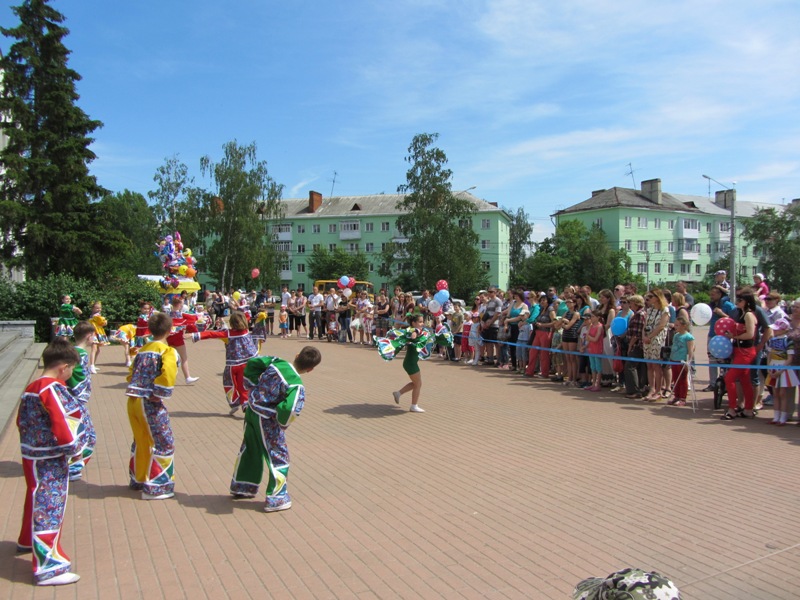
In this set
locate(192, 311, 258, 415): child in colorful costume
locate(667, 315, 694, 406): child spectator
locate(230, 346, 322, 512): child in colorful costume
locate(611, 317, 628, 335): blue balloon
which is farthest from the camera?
locate(611, 317, 628, 335): blue balloon

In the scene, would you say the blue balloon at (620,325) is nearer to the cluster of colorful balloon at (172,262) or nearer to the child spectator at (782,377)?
the child spectator at (782,377)

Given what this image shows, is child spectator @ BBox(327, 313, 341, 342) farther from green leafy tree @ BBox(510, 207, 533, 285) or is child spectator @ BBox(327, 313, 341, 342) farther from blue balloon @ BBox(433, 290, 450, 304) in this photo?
green leafy tree @ BBox(510, 207, 533, 285)

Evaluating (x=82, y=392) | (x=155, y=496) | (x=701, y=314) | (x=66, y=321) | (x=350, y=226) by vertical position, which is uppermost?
(x=350, y=226)

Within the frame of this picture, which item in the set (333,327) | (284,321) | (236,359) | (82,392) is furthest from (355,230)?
(82,392)

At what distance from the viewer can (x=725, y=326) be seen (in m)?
9.71

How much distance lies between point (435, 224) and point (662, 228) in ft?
151

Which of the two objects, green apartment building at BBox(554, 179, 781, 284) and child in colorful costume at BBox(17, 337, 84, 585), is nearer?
child in colorful costume at BBox(17, 337, 84, 585)

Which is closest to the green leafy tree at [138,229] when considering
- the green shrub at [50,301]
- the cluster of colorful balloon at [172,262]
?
A: the green shrub at [50,301]

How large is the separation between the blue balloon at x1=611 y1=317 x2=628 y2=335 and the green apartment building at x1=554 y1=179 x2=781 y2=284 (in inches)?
2537

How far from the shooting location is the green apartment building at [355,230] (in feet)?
240

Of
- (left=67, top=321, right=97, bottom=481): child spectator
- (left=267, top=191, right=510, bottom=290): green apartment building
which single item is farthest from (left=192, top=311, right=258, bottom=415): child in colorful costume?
(left=267, top=191, right=510, bottom=290): green apartment building

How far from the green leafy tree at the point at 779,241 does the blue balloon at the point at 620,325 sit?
224 feet

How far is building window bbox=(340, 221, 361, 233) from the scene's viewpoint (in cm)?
7581

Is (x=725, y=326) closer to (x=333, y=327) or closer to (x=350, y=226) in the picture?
(x=333, y=327)
